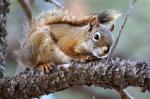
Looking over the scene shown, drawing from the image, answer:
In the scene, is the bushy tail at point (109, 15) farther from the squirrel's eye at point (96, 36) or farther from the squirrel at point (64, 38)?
the squirrel's eye at point (96, 36)

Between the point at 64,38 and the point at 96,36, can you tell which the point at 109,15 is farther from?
the point at 64,38

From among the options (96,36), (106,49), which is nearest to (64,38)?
(96,36)

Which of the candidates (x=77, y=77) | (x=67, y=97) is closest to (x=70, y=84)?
(x=77, y=77)

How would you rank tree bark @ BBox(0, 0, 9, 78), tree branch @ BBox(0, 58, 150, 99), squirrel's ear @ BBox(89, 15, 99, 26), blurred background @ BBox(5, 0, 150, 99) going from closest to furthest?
tree branch @ BBox(0, 58, 150, 99) < tree bark @ BBox(0, 0, 9, 78) < squirrel's ear @ BBox(89, 15, 99, 26) < blurred background @ BBox(5, 0, 150, 99)

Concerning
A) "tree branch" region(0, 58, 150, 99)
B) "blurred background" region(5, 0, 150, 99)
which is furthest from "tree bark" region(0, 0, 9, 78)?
"blurred background" region(5, 0, 150, 99)

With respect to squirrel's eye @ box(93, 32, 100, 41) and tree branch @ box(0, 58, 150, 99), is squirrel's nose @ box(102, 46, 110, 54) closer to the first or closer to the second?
squirrel's eye @ box(93, 32, 100, 41)

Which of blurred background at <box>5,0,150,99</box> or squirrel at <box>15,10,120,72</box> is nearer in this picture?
squirrel at <box>15,10,120,72</box>

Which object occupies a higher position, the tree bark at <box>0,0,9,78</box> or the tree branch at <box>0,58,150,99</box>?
the tree bark at <box>0,0,9,78</box>

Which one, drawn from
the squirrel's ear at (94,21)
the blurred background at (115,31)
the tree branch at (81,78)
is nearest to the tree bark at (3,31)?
the tree branch at (81,78)
